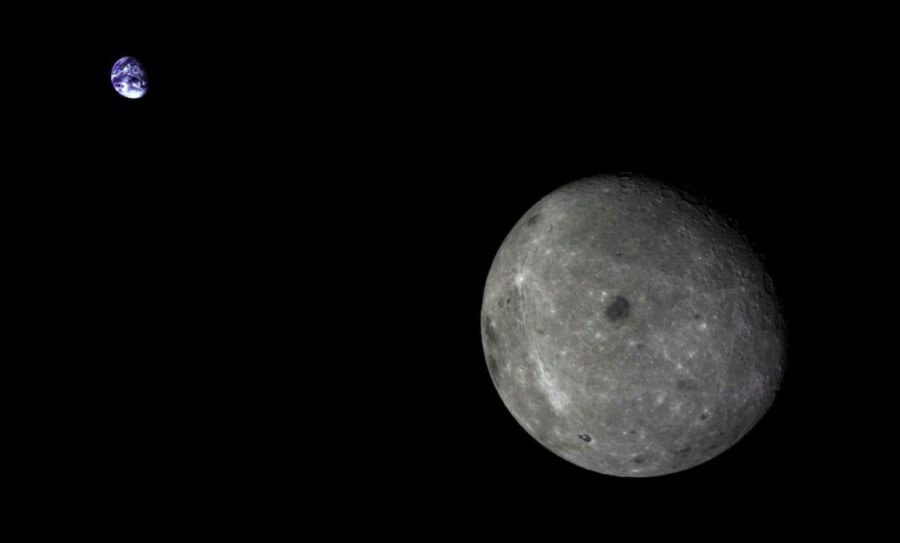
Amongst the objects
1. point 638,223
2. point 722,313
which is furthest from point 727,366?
point 638,223

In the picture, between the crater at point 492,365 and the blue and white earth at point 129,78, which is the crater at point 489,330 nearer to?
the crater at point 492,365

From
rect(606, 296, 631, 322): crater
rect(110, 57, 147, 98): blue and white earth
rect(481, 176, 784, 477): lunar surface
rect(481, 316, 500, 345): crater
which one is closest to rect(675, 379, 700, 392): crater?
rect(481, 176, 784, 477): lunar surface

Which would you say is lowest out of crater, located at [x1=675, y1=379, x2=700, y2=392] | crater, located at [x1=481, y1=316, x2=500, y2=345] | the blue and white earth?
crater, located at [x1=481, y1=316, x2=500, y2=345]

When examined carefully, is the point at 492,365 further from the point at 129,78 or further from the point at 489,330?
the point at 129,78

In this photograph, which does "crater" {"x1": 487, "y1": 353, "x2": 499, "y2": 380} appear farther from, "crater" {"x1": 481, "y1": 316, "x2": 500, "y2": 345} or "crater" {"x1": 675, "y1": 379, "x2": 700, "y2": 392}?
"crater" {"x1": 675, "y1": 379, "x2": 700, "y2": 392}

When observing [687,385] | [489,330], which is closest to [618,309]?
[687,385]

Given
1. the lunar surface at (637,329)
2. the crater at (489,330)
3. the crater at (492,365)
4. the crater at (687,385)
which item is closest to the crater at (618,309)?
the lunar surface at (637,329)

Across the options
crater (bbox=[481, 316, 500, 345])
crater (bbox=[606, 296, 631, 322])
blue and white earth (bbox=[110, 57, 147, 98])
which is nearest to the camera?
crater (bbox=[606, 296, 631, 322])
